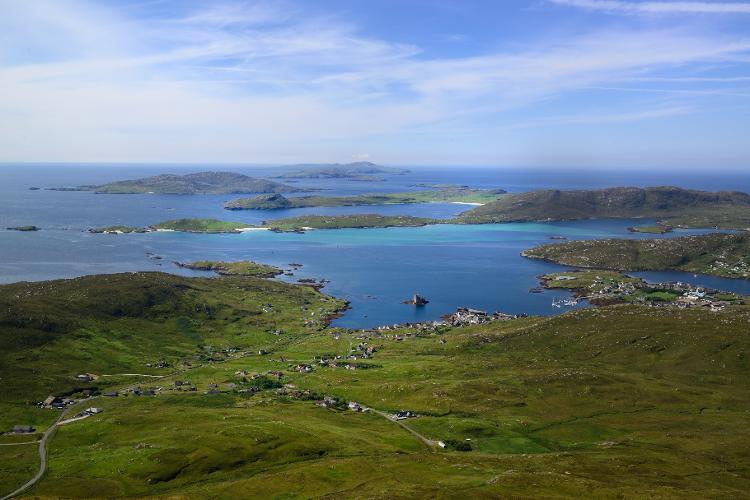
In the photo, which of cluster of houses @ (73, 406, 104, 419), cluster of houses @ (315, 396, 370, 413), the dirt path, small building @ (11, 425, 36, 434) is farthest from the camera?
cluster of houses @ (315, 396, 370, 413)

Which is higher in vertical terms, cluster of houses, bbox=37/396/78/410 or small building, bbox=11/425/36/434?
small building, bbox=11/425/36/434

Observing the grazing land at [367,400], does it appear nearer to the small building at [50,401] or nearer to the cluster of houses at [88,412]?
the small building at [50,401]

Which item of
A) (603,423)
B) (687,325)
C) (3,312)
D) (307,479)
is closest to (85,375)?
(3,312)

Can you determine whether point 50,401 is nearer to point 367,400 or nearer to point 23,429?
point 23,429

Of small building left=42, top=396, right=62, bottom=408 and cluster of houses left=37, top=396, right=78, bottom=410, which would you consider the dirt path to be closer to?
cluster of houses left=37, top=396, right=78, bottom=410

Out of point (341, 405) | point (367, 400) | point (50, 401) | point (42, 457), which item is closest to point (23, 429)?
point (42, 457)

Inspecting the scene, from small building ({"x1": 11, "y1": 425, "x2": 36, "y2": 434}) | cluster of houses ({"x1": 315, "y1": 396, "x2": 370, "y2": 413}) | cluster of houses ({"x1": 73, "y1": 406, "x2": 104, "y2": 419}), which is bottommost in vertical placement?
cluster of houses ({"x1": 315, "y1": 396, "x2": 370, "y2": 413})

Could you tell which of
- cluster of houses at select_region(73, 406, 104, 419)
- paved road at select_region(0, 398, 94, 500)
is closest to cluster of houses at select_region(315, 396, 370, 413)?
cluster of houses at select_region(73, 406, 104, 419)

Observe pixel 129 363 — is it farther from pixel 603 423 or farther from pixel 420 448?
pixel 603 423
